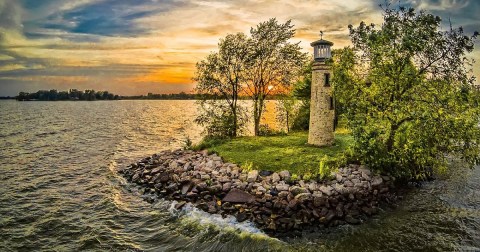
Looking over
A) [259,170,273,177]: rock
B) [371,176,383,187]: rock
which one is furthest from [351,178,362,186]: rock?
[259,170,273,177]: rock

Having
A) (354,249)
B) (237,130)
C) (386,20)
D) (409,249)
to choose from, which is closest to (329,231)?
(354,249)

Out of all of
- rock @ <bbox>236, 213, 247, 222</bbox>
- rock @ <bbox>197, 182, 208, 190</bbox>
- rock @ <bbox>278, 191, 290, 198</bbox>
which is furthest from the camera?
rock @ <bbox>197, 182, 208, 190</bbox>

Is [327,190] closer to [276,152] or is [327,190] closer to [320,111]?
[276,152]

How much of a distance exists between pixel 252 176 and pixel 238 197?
2181 millimetres

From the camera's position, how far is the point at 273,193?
18.3 m

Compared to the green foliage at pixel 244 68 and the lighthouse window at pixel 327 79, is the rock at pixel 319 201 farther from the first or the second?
the green foliage at pixel 244 68

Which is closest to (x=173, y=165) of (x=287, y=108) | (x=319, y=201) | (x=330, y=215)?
(x=319, y=201)

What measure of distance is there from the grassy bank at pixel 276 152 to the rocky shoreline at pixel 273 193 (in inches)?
44.9

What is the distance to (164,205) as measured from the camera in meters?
19.5

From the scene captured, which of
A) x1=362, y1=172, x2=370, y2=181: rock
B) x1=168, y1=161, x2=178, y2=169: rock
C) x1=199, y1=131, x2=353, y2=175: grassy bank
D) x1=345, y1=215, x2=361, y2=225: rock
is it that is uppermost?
x1=199, y1=131, x2=353, y2=175: grassy bank

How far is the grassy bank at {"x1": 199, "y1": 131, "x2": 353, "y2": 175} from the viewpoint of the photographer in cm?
2167

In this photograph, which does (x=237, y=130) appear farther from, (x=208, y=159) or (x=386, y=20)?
(x=386, y=20)

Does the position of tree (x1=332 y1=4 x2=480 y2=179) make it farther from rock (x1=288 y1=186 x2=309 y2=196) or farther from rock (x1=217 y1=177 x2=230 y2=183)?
rock (x1=217 y1=177 x2=230 y2=183)

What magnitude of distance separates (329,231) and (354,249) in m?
1.82
